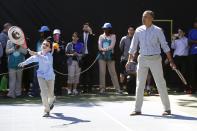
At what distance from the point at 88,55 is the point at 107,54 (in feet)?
2.20

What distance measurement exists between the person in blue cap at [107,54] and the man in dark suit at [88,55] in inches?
13.9

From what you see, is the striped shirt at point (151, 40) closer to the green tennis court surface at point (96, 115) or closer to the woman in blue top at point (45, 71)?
the green tennis court surface at point (96, 115)

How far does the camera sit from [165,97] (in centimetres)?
1062

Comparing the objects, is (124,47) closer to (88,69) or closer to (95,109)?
(88,69)

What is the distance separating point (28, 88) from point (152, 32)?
6.18 m

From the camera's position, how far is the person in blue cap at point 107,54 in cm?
1556

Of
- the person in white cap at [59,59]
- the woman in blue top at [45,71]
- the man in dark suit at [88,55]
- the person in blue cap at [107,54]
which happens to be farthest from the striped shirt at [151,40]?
the man in dark suit at [88,55]

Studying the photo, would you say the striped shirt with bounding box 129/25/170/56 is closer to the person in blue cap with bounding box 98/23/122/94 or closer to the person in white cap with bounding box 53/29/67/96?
the person in white cap with bounding box 53/29/67/96

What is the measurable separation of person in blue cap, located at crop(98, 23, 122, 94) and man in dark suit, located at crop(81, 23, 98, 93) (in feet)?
1.16

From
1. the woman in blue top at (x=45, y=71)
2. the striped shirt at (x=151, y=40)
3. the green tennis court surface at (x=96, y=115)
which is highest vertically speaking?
the striped shirt at (x=151, y=40)


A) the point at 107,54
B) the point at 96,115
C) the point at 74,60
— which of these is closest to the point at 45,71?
the point at 96,115

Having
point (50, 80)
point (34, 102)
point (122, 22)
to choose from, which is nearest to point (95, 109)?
point (50, 80)

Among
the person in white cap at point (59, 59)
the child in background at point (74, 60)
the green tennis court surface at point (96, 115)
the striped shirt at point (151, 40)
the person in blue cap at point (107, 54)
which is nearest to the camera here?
the green tennis court surface at point (96, 115)

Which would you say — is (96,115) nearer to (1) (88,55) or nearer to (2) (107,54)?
(2) (107,54)
